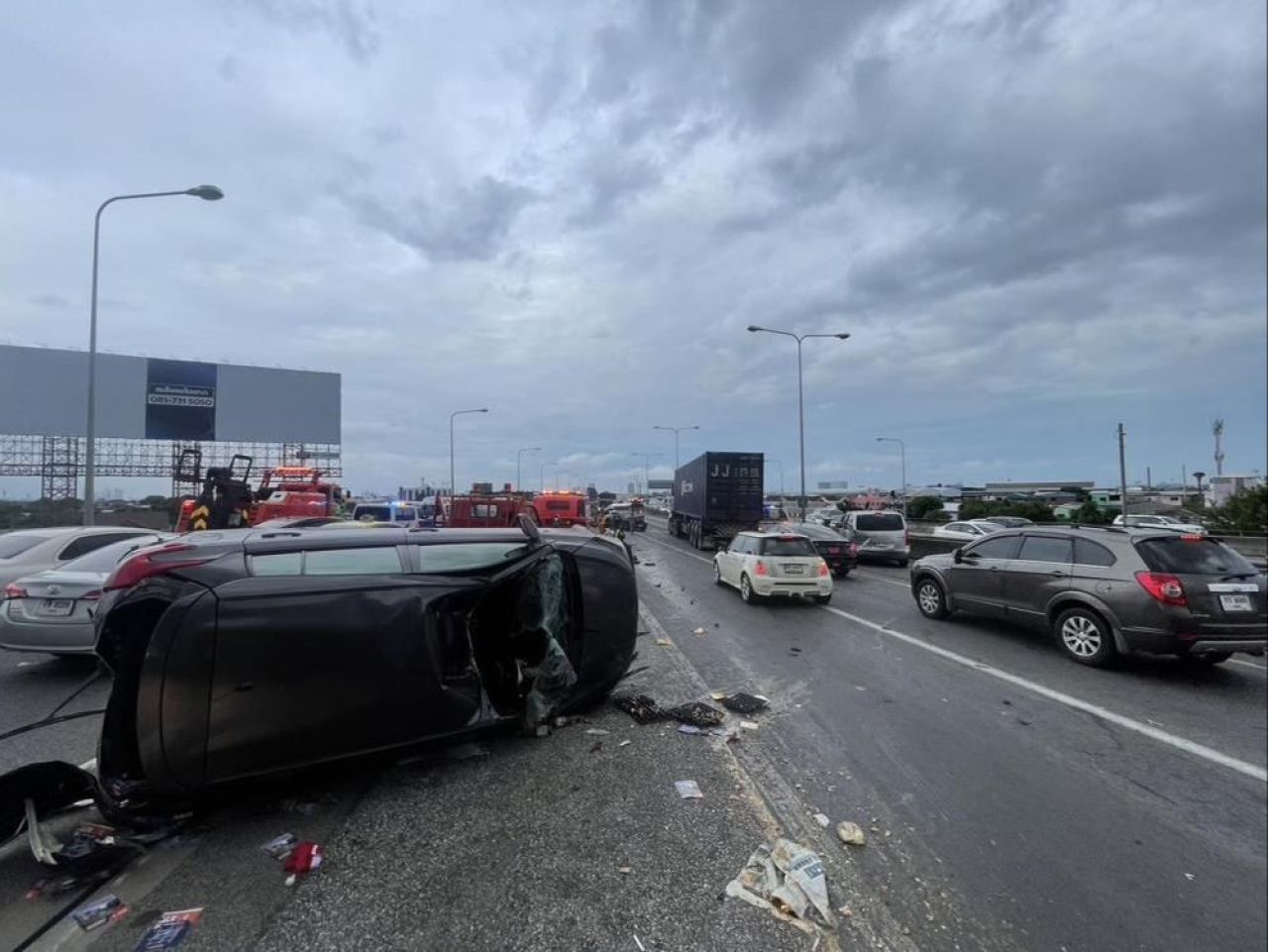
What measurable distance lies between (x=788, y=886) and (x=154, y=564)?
4.06 meters

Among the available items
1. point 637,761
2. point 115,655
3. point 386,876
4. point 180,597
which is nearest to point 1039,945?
point 637,761

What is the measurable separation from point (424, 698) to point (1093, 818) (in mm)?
3940

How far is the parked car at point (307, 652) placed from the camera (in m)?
3.29

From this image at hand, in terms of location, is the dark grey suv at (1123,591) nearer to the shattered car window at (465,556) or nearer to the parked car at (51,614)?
the shattered car window at (465,556)

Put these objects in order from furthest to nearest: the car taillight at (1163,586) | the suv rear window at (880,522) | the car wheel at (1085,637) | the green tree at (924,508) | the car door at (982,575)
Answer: the green tree at (924,508)
the suv rear window at (880,522)
the car door at (982,575)
the car wheel at (1085,637)
the car taillight at (1163,586)

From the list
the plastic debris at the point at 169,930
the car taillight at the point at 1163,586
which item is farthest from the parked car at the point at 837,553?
the plastic debris at the point at 169,930

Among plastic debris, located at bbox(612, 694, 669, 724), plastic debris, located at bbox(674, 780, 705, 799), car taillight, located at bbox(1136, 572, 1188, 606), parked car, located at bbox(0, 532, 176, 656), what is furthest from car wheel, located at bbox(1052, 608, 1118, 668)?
parked car, located at bbox(0, 532, 176, 656)

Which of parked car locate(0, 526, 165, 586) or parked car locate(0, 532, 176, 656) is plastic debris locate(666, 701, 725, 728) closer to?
parked car locate(0, 532, 176, 656)

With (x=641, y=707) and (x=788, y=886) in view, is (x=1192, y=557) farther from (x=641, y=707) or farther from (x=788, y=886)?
(x=788, y=886)

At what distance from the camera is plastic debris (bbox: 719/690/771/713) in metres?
5.76

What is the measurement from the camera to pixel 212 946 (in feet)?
8.53

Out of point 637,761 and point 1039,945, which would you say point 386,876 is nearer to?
point 637,761

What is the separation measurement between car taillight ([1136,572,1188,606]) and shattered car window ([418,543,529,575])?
6.50 metres

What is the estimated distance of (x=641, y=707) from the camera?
5.54 m
